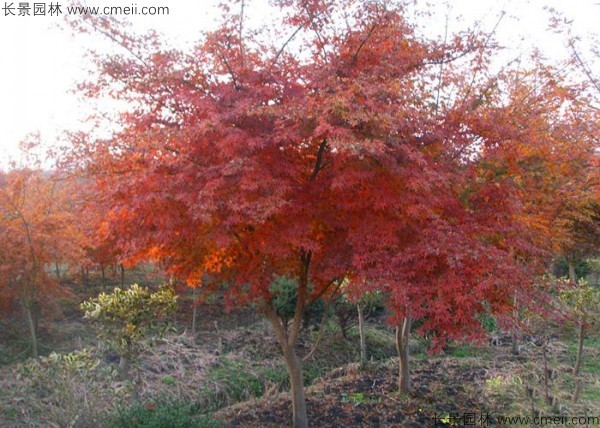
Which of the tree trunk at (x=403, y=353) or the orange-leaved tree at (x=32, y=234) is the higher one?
the orange-leaved tree at (x=32, y=234)

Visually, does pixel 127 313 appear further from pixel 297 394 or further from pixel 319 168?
pixel 319 168

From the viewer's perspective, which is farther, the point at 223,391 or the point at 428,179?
the point at 223,391

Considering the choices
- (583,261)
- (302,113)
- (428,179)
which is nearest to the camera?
(302,113)

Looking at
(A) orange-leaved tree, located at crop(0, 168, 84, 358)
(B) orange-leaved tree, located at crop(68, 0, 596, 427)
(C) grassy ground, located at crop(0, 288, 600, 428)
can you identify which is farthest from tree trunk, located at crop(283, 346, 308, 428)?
(A) orange-leaved tree, located at crop(0, 168, 84, 358)

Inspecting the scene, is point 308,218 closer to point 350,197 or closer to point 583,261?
point 350,197

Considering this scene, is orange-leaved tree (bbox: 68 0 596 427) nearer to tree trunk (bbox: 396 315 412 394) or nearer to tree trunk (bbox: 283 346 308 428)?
tree trunk (bbox: 283 346 308 428)

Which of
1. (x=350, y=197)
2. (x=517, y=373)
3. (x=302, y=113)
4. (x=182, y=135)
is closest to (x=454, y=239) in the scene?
(x=350, y=197)

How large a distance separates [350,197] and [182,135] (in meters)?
1.47

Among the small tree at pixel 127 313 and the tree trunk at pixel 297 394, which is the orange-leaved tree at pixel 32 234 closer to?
the small tree at pixel 127 313

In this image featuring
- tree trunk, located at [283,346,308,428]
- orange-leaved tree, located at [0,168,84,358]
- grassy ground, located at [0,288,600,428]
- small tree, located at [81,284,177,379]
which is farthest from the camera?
orange-leaved tree, located at [0,168,84,358]

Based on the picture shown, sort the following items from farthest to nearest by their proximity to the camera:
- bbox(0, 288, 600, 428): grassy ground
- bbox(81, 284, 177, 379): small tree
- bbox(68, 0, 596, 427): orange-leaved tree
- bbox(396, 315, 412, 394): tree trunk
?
bbox(396, 315, 412, 394): tree trunk
bbox(81, 284, 177, 379): small tree
bbox(0, 288, 600, 428): grassy ground
bbox(68, 0, 596, 427): orange-leaved tree

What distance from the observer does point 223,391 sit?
29.3 ft

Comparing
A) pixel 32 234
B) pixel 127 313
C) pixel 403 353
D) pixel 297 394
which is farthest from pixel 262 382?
pixel 32 234

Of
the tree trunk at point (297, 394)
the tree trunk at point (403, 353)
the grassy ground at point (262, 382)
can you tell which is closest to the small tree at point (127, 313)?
the grassy ground at point (262, 382)
